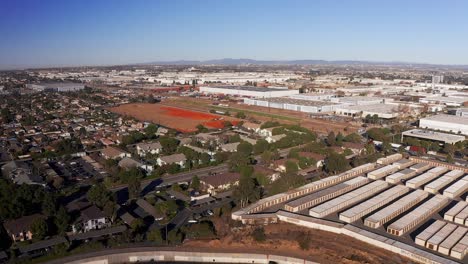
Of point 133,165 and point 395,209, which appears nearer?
point 395,209

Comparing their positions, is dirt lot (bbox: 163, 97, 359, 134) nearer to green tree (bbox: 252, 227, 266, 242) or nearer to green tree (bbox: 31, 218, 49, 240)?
green tree (bbox: 252, 227, 266, 242)

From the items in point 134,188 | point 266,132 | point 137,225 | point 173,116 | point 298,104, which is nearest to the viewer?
point 137,225

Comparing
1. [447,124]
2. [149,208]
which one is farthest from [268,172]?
[447,124]

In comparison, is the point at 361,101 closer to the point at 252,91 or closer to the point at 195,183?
the point at 252,91

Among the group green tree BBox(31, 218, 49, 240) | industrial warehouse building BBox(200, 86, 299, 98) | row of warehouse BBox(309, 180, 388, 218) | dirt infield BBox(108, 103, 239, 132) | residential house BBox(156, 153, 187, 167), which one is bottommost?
row of warehouse BBox(309, 180, 388, 218)

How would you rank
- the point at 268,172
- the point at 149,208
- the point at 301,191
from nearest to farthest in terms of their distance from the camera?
the point at 149,208
the point at 301,191
the point at 268,172

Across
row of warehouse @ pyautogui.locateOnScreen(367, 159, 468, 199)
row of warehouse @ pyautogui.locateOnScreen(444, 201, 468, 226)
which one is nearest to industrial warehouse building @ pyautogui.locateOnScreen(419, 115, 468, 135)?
row of warehouse @ pyautogui.locateOnScreen(367, 159, 468, 199)

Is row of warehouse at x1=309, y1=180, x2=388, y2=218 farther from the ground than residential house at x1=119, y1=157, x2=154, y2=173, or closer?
closer


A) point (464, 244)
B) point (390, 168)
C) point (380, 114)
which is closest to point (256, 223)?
point (464, 244)
